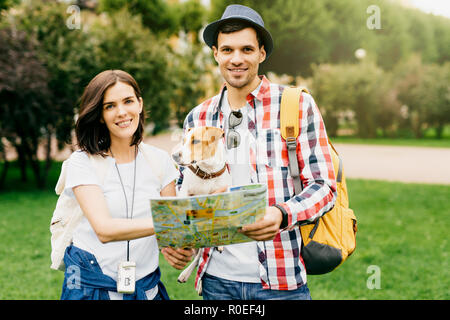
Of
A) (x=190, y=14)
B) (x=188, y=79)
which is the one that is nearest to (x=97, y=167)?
(x=188, y=79)

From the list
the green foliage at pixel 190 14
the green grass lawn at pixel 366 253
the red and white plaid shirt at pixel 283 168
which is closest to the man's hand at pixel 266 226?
the red and white plaid shirt at pixel 283 168

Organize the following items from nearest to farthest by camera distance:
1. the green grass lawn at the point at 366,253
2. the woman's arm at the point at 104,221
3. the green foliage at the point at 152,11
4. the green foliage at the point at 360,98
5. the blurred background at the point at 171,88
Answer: the woman's arm at the point at 104,221, the green grass lawn at the point at 366,253, the blurred background at the point at 171,88, the green foliage at the point at 152,11, the green foliage at the point at 360,98

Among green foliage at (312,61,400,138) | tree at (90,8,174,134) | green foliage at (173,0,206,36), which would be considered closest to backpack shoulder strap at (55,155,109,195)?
tree at (90,8,174,134)

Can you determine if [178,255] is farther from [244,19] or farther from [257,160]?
[244,19]

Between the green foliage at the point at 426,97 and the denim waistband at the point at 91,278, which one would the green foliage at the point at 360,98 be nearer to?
the green foliage at the point at 426,97

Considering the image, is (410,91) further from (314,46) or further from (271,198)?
(271,198)

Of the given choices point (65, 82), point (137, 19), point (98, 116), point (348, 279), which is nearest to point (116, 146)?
point (98, 116)

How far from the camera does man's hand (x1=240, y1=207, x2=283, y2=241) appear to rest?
200 centimetres

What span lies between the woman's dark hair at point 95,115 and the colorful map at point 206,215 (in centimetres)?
85

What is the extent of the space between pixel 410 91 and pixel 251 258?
3090cm

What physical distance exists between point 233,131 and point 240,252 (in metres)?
0.72

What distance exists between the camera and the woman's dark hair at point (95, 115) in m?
2.46

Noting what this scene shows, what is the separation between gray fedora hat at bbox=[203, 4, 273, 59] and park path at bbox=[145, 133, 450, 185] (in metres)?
9.07

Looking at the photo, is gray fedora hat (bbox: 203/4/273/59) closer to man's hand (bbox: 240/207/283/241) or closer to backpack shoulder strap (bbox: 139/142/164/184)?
backpack shoulder strap (bbox: 139/142/164/184)
